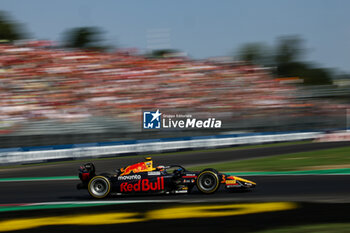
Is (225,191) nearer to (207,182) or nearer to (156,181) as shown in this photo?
(207,182)

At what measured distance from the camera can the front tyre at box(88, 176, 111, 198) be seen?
341 inches

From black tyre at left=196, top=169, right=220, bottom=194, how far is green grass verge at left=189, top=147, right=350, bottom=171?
4966mm

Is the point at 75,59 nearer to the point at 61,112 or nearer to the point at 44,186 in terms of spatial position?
the point at 61,112

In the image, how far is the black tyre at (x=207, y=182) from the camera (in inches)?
321

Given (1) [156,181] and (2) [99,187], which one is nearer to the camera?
(1) [156,181]

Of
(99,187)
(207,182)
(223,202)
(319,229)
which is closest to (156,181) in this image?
(207,182)

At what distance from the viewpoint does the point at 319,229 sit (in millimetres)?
5289

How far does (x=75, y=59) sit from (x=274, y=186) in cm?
1880

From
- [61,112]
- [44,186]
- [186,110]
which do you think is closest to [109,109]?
[61,112]

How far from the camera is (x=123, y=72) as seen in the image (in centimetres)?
2536

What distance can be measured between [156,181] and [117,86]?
16.0 metres

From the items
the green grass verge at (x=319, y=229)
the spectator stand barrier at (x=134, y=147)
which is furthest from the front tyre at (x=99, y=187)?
the spectator stand barrier at (x=134, y=147)

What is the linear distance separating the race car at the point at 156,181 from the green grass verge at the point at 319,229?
2778mm

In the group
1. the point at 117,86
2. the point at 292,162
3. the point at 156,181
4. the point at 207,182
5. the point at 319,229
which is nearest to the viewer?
the point at 319,229
